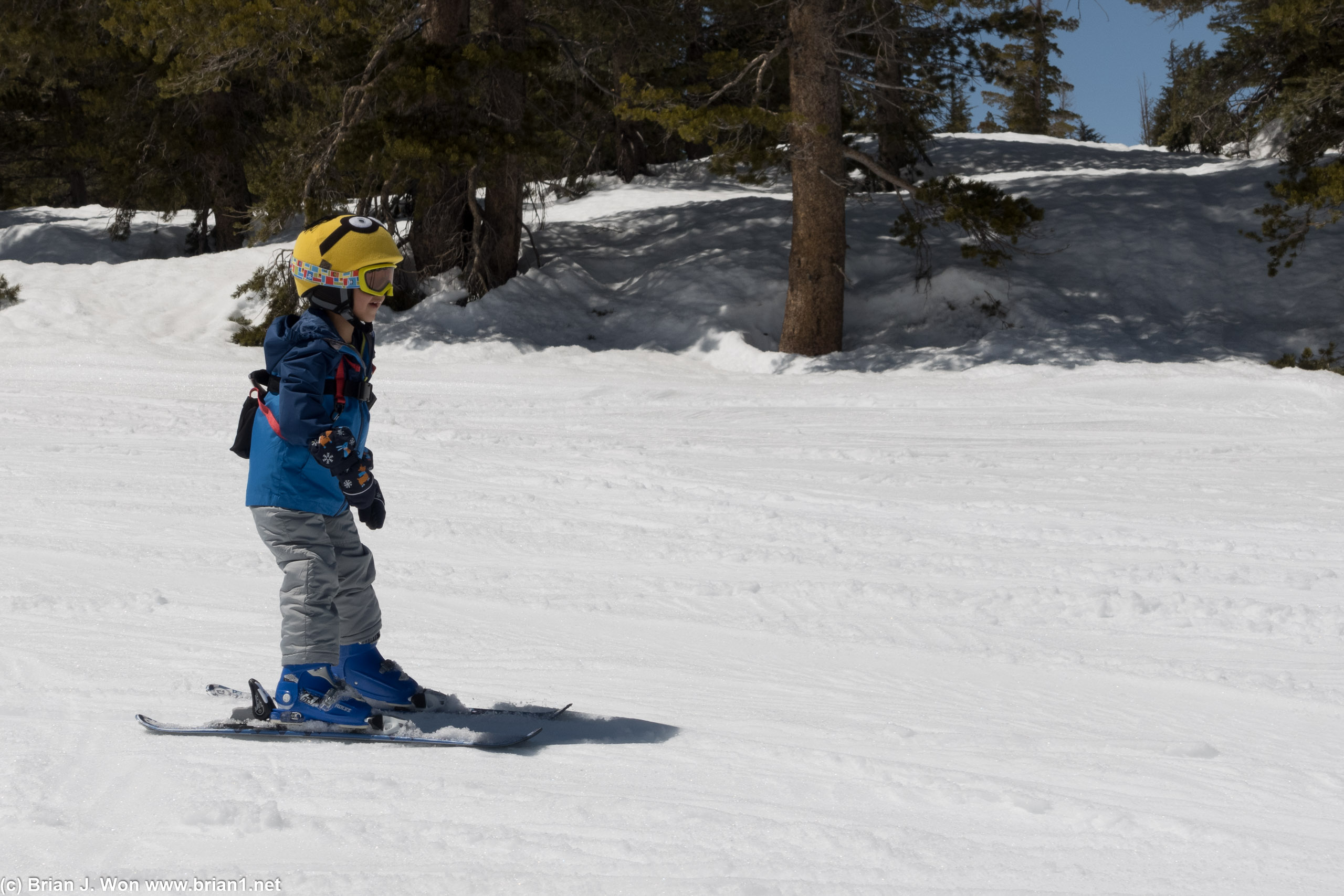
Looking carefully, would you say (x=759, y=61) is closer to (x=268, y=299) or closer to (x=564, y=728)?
(x=268, y=299)

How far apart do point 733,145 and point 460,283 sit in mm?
4383

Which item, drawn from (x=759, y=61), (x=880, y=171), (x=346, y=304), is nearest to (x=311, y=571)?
(x=346, y=304)

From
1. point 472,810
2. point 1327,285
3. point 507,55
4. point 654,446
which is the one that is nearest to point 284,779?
point 472,810

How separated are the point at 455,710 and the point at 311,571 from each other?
751 mm

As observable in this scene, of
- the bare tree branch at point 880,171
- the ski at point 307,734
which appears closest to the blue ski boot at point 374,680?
the ski at point 307,734

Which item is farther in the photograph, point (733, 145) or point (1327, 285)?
point (1327, 285)

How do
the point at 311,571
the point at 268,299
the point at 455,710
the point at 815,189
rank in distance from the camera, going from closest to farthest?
the point at 311,571 < the point at 455,710 < the point at 815,189 < the point at 268,299

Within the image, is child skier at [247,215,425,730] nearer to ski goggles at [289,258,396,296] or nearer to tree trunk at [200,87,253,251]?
ski goggles at [289,258,396,296]

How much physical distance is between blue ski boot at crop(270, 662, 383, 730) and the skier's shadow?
204 millimetres

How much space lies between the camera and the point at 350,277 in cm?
344

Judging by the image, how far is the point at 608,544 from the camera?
20.3 ft

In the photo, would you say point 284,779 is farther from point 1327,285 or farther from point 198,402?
point 1327,285

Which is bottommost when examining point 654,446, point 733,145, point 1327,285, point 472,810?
point 472,810

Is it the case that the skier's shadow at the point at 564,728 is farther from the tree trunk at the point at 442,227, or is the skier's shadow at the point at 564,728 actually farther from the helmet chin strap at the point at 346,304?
the tree trunk at the point at 442,227
